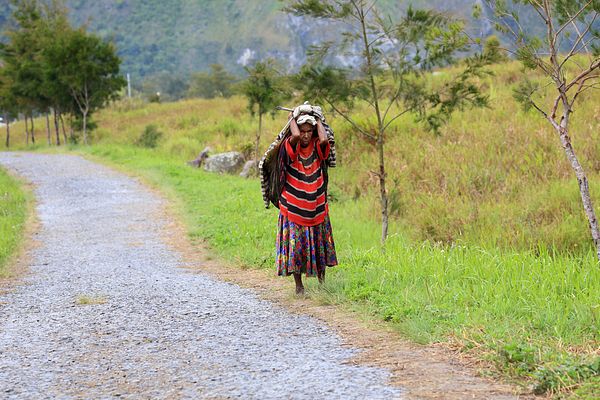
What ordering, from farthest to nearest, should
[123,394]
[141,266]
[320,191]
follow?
[141,266]
[320,191]
[123,394]

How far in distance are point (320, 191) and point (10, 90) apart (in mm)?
36765

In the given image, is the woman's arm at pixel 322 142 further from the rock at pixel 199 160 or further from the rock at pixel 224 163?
the rock at pixel 199 160

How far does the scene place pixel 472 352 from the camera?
558 cm

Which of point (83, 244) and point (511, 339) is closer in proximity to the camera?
point (511, 339)

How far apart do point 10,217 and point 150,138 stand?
18.0m

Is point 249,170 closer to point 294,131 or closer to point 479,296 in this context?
point 294,131

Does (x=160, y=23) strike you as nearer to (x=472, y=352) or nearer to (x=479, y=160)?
(x=479, y=160)

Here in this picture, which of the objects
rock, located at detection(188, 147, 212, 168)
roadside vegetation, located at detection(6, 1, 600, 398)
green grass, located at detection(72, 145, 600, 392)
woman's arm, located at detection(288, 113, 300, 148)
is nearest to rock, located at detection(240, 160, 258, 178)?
roadside vegetation, located at detection(6, 1, 600, 398)

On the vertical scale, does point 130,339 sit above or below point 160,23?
below

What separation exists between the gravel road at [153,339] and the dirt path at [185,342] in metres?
0.01

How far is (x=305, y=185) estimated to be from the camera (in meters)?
7.70

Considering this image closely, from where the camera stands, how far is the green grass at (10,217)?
38.3ft

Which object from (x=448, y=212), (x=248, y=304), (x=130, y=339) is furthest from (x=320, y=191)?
(x=448, y=212)

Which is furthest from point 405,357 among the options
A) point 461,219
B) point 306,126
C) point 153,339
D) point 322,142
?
point 461,219
